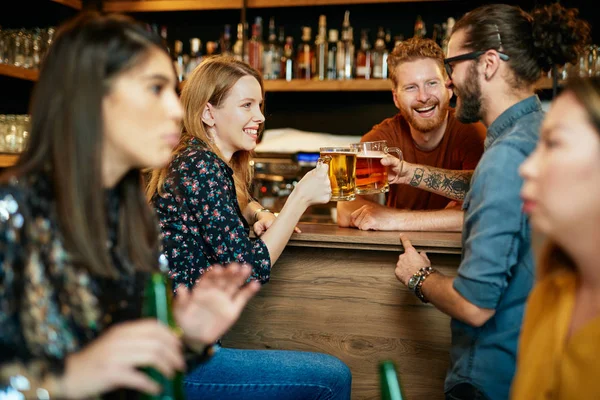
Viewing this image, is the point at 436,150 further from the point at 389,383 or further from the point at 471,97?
the point at 389,383

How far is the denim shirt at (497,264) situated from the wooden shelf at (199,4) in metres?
2.52

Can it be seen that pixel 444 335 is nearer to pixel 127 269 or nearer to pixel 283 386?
pixel 283 386

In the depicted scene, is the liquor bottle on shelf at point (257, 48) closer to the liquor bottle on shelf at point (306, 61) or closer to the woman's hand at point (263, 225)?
the liquor bottle on shelf at point (306, 61)

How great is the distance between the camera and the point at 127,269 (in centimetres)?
122

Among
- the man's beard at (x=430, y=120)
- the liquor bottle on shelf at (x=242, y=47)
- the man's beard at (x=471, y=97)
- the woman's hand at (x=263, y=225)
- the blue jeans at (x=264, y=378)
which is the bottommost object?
the blue jeans at (x=264, y=378)

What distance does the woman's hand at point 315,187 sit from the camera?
208 cm

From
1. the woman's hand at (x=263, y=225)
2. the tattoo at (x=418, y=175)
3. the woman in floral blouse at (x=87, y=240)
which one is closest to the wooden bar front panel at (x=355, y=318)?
the woman's hand at (x=263, y=225)

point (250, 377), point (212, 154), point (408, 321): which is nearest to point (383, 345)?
Result: point (408, 321)

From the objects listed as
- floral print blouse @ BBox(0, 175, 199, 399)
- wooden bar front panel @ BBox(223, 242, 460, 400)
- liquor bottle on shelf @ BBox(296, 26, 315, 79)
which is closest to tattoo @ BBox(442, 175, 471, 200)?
wooden bar front panel @ BBox(223, 242, 460, 400)

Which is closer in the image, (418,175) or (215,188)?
(215,188)

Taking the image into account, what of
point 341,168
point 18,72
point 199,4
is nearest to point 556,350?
point 341,168

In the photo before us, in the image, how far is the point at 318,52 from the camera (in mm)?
4105

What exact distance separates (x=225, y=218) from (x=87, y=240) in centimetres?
84

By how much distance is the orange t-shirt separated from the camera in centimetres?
291
